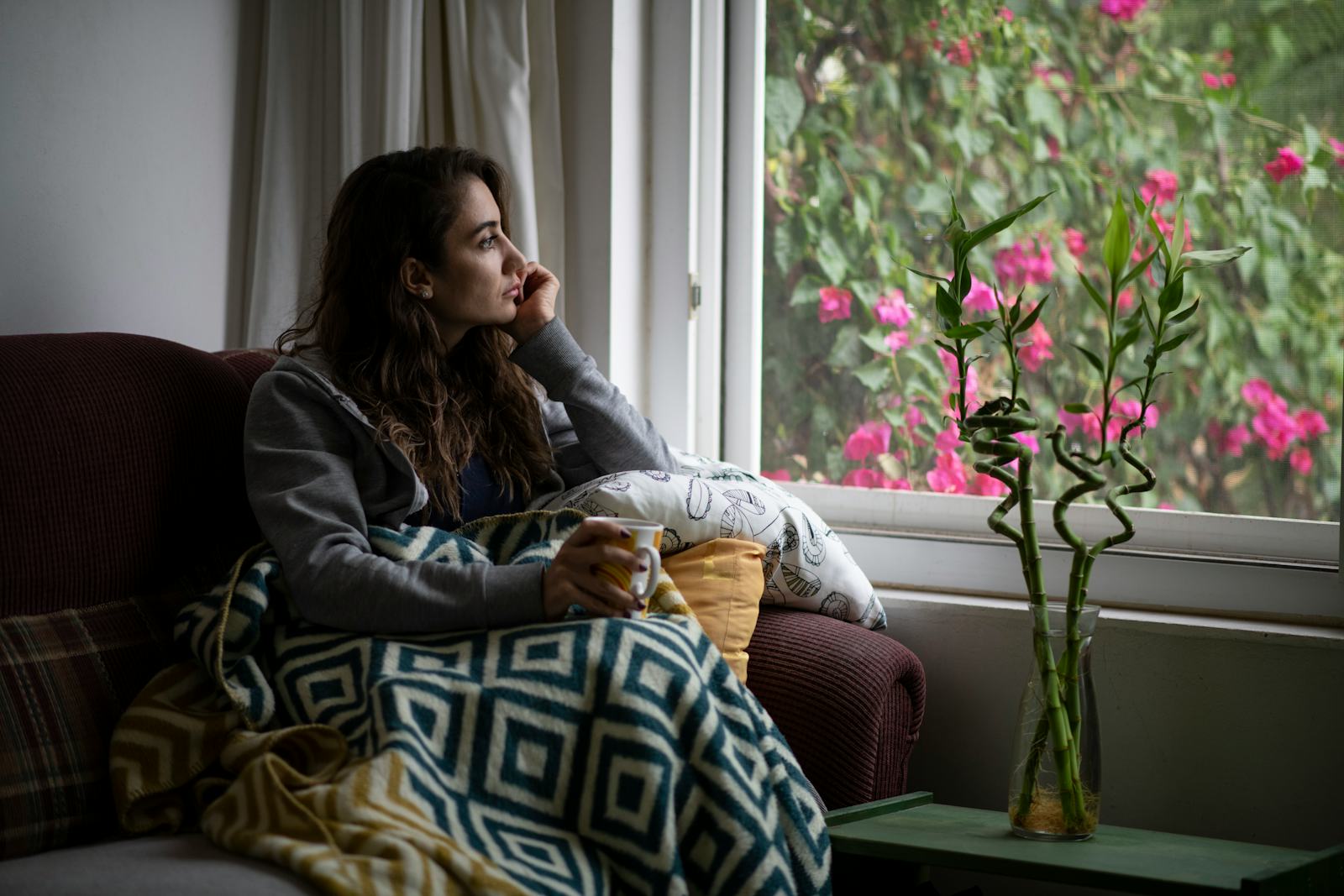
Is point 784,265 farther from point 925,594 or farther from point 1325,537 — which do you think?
point 1325,537

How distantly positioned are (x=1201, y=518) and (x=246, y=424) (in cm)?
140

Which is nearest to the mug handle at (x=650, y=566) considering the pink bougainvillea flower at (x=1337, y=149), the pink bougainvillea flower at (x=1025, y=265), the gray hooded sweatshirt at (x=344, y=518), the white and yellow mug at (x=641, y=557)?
the white and yellow mug at (x=641, y=557)

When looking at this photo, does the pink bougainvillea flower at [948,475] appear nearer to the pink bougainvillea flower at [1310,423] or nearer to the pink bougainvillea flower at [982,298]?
the pink bougainvillea flower at [982,298]

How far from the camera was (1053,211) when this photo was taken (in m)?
2.04

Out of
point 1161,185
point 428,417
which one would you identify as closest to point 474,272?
point 428,417

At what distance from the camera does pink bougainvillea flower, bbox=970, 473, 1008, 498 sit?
2115 millimetres

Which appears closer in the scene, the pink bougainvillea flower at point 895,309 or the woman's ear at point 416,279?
the woman's ear at point 416,279

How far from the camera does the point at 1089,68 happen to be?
6.55 ft

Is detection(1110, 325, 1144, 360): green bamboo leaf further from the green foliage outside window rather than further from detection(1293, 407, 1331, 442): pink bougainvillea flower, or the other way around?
detection(1293, 407, 1331, 442): pink bougainvillea flower

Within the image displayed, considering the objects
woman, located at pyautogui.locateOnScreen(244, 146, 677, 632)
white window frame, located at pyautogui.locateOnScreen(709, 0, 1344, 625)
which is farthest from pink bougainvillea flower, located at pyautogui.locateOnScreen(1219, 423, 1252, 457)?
woman, located at pyautogui.locateOnScreen(244, 146, 677, 632)

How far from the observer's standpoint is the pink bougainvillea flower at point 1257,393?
190 cm

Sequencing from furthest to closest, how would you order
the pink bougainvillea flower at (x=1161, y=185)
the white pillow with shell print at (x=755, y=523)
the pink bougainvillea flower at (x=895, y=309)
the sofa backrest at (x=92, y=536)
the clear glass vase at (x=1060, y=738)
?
the pink bougainvillea flower at (x=895, y=309) < the pink bougainvillea flower at (x=1161, y=185) < the white pillow with shell print at (x=755, y=523) < the clear glass vase at (x=1060, y=738) < the sofa backrest at (x=92, y=536)

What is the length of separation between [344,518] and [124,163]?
0.77 m

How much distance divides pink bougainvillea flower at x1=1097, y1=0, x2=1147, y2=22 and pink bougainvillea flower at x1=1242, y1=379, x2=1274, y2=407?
59 cm
